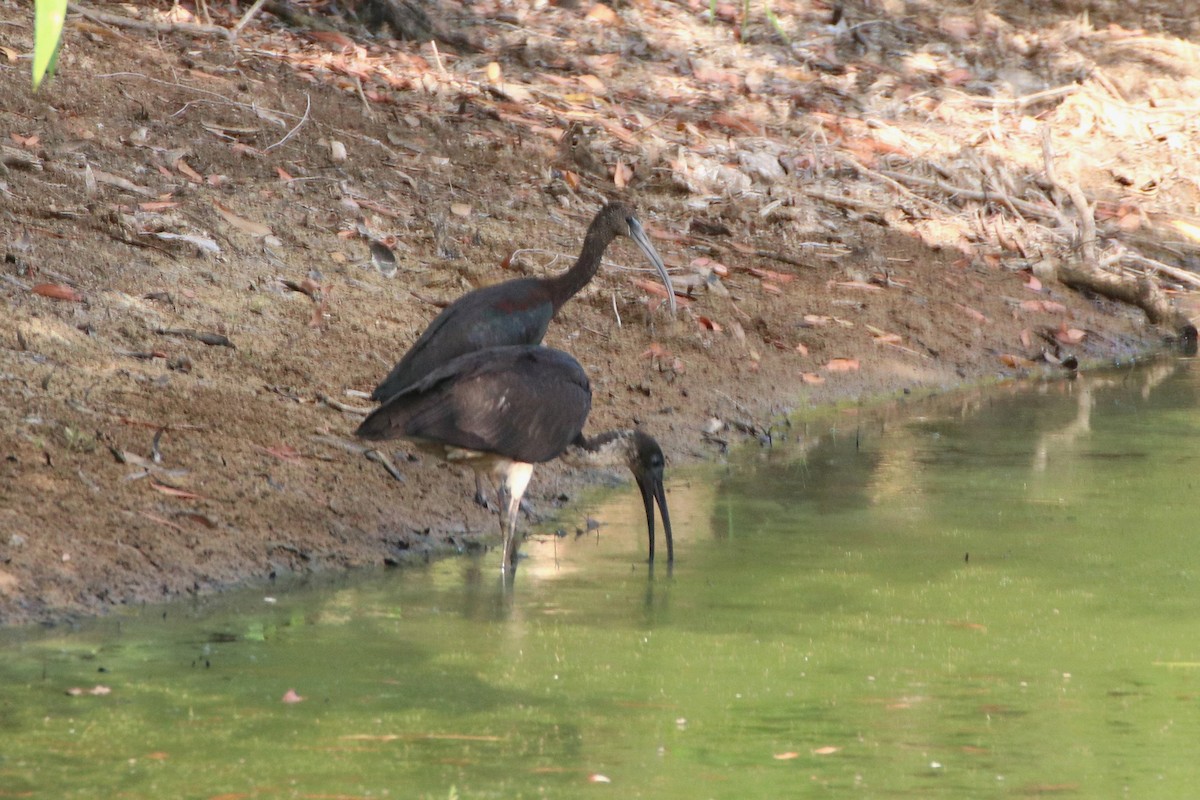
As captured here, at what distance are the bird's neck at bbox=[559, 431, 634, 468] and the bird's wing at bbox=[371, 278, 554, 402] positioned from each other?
0.47 metres

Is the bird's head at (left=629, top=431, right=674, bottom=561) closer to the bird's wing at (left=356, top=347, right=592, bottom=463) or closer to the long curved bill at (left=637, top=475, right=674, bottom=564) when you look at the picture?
the long curved bill at (left=637, top=475, right=674, bottom=564)

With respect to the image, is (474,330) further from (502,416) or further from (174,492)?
(174,492)

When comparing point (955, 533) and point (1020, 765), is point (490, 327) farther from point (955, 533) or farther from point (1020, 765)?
Result: point (1020, 765)

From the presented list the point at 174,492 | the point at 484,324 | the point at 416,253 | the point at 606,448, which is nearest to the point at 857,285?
the point at 416,253

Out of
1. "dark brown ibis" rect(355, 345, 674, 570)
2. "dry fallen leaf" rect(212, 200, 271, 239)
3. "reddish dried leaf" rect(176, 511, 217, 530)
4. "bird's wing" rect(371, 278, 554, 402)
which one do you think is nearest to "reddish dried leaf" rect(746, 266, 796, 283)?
"dry fallen leaf" rect(212, 200, 271, 239)

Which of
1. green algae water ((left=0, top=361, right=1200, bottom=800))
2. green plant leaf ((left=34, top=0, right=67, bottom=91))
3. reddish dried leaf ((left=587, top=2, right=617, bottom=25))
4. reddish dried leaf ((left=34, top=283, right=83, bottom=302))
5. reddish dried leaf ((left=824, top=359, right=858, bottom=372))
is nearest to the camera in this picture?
green plant leaf ((left=34, top=0, right=67, bottom=91))

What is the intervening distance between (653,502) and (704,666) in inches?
73.7

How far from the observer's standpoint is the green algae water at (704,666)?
155 inches

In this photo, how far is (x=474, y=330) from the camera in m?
6.64

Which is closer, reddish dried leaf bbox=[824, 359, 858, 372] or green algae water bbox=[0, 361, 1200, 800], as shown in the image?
green algae water bbox=[0, 361, 1200, 800]

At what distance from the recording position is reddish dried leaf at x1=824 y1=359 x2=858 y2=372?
9.55m

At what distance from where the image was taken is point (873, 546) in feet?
21.1

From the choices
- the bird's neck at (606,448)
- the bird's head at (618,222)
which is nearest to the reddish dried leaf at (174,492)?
the bird's neck at (606,448)

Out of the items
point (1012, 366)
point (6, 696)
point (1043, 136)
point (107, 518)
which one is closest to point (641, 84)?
point (1043, 136)
